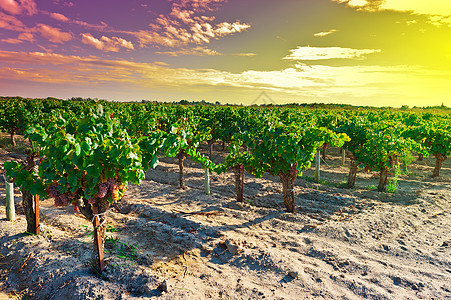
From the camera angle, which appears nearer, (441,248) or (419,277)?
(419,277)

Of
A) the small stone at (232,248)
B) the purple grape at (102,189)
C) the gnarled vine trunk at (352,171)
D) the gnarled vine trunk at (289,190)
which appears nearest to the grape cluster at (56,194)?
the purple grape at (102,189)

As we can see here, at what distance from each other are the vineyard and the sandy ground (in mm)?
27

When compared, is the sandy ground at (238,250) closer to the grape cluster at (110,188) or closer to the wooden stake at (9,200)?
the wooden stake at (9,200)

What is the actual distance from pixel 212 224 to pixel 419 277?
453 centimetres

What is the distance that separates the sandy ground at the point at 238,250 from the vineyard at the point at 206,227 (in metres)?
0.03

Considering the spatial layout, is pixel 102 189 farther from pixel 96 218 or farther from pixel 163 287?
pixel 163 287

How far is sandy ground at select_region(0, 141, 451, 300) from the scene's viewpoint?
4.60 metres

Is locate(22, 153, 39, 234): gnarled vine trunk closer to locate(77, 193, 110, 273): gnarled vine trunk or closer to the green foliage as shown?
the green foliage

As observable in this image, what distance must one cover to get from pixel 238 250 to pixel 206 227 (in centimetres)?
132

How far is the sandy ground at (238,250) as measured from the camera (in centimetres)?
460

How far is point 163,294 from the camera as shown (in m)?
4.32

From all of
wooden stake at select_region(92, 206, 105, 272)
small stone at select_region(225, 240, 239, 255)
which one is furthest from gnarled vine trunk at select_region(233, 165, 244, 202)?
wooden stake at select_region(92, 206, 105, 272)

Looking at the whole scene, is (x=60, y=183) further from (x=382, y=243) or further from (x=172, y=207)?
(x=382, y=243)

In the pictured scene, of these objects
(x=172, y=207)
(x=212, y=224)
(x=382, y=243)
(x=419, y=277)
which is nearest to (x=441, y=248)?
(x=382, y=243)
